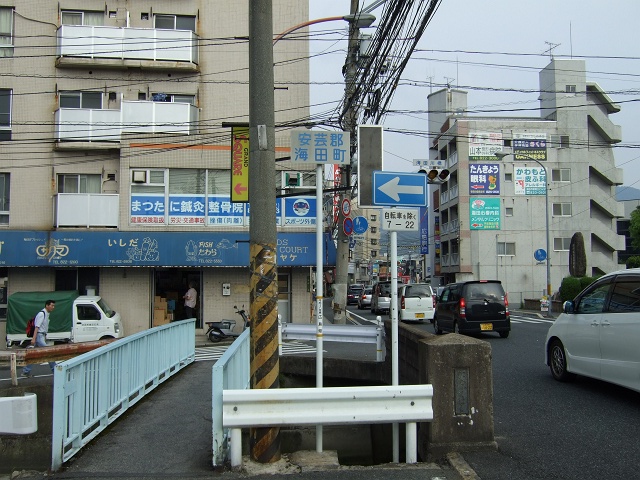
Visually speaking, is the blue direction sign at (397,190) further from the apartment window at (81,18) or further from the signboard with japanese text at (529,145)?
the signboard with japanese text at (529,145)

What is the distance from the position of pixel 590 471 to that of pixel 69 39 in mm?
21339

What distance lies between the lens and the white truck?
17.7 meters

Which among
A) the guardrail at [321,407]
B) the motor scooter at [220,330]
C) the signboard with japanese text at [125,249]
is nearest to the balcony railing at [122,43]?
the signboard with japanese text at [125,249]

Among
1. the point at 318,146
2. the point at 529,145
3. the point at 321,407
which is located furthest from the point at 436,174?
the point at 529,145

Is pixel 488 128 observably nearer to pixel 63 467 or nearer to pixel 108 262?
pixel 108 262

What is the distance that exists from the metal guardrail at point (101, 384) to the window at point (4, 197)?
533 inches

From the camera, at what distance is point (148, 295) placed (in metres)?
20.4

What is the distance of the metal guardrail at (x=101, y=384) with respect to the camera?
5.43 metres

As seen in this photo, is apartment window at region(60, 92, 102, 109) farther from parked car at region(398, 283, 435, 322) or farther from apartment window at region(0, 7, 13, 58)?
parked car at region(398, 283, 435, 322)

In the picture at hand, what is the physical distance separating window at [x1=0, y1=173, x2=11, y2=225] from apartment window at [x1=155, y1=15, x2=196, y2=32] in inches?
314

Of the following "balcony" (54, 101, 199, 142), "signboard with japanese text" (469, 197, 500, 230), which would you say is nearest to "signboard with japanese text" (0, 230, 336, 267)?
"balcony" (54, 101, 199, 142)

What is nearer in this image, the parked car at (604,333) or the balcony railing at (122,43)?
the parked car at (604,333)

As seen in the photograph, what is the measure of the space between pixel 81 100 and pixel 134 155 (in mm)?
3143

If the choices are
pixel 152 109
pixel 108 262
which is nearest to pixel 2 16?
pixel 152 109
